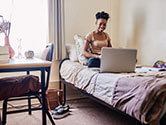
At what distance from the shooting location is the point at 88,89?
6.13ft

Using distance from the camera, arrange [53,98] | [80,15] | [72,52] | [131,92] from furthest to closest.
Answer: [80,15] < [72,52] < [53,98] < [131,92]

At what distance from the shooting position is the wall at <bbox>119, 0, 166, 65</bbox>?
98.6 inches

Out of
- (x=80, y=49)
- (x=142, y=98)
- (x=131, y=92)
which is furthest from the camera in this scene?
(x=80, y=49)

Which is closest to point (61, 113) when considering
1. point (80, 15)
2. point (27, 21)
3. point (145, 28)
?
point (27, 21)

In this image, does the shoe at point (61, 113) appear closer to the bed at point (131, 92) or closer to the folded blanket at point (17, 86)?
the bed at point (131, 92)

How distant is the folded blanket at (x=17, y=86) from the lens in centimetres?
155

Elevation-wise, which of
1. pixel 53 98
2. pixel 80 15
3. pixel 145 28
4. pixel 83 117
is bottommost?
pixel 83 117

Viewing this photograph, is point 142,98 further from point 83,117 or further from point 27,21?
point 27,21

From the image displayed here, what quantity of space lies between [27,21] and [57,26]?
1.51 ft

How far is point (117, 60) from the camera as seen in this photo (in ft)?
5.81

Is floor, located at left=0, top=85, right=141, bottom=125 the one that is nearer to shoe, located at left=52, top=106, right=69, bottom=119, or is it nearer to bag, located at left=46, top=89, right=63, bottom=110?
shoe, located at left=52, top=106, right=69, bottom=119

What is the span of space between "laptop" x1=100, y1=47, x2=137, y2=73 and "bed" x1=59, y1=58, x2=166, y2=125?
0.13 metres

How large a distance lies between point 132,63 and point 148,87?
68 centimetres

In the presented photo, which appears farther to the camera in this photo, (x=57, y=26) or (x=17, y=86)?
(x=57, y=26)
